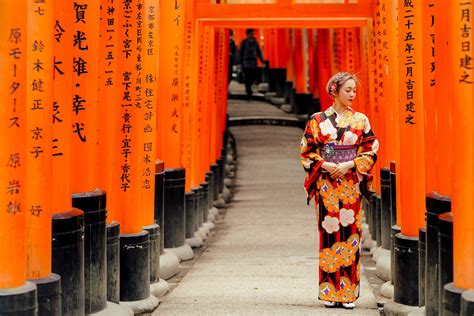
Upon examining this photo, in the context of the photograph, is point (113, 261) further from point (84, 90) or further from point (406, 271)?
point (406, 271)

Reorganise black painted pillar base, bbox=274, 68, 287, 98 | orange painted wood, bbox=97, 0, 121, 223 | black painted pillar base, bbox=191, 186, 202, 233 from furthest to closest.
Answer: black painted pillar base, bbox=274, 68, 287, 98, black painted pillar base, bbox=191, 186, 202, 233, orange painted wood, bbox=97, 0, 121, 223

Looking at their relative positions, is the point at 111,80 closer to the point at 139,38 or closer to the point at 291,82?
the point at 139,38

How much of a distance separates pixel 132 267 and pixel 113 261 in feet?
1.57

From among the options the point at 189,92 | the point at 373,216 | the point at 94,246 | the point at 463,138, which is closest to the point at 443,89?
the point at 463,138

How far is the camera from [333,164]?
805 cm

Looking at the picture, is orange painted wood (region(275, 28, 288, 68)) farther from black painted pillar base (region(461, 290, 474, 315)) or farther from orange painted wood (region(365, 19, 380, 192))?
black painted pillar base (region(461, 290, 474, 315))

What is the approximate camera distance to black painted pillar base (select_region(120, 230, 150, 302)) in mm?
8531

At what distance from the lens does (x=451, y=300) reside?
5.80m

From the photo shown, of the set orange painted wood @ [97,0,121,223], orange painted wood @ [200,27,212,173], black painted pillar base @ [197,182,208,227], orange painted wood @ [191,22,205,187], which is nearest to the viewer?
orange painted wood @ [97,0,121,223]

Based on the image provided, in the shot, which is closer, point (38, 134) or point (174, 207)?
point (38, 134)

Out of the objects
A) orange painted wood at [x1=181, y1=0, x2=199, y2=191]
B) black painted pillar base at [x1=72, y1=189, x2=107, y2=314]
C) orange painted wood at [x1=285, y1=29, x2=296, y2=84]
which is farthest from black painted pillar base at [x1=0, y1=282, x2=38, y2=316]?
orange painted wood at [x1=285, y1=29, x2=296, y2=84]

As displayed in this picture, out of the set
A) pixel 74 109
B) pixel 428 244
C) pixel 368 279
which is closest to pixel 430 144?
pixel 428 244

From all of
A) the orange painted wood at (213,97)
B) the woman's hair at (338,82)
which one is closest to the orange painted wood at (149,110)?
the woman's hair at (338,82)

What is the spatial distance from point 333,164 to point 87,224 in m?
1.87
